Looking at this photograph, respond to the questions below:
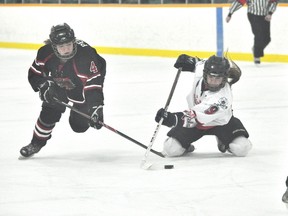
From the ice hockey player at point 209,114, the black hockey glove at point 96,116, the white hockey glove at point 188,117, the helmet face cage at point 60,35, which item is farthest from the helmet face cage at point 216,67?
the helmet face cage at point 60,35

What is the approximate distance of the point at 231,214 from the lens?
3.32 metres

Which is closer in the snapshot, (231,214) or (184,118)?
(231,214)

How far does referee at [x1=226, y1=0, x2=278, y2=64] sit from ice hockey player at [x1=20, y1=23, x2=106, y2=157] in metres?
5.72

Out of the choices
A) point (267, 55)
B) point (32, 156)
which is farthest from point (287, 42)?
point (32, 156)

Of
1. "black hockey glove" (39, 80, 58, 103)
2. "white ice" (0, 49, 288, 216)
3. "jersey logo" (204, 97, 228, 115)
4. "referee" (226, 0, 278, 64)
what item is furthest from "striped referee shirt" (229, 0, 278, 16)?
"black hockey glove" (39, 80, 58, 103)

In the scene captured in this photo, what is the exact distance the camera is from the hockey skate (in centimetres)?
461

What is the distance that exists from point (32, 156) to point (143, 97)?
2.85m

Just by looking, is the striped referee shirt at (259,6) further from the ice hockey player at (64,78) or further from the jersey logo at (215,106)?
the jersey logo at (215,106)

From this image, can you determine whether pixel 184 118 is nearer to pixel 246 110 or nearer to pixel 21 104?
pixel 246 110

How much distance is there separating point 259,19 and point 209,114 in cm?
594

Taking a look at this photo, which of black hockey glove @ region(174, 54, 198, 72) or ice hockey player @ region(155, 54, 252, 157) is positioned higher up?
black hockey glove @ region(174, 54, 198, 72)

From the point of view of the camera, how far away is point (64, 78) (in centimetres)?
461

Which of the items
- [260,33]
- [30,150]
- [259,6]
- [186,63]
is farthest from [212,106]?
[259,6]

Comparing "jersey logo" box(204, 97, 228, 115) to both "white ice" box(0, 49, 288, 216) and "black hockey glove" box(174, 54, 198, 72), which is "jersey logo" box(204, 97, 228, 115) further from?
"black hockey glove" box(174, 54, 198, 72)
